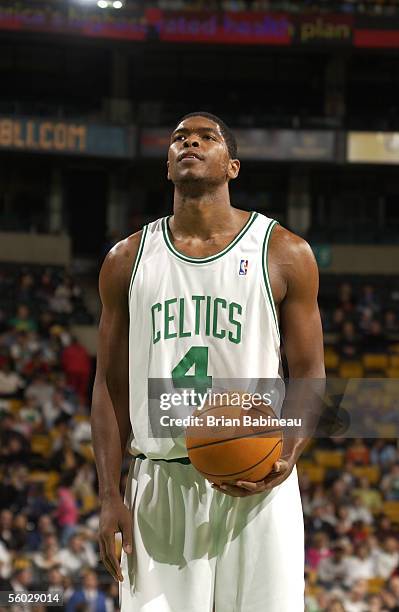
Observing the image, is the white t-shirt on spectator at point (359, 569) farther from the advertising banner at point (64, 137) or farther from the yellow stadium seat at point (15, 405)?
the advertising banner at point (64, 137)

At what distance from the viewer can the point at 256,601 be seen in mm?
2785

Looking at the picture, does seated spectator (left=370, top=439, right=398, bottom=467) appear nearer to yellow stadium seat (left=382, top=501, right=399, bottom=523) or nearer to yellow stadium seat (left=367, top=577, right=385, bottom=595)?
yellow stadium seat (left=382, top=501, right=399, bottom=523)

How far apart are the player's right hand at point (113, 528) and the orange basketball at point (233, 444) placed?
0.33 m

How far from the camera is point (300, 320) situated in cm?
294

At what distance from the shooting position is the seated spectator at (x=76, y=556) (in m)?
8.12

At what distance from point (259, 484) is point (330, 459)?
8756 mm

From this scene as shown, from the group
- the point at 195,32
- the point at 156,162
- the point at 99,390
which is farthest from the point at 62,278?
the point at 99,390

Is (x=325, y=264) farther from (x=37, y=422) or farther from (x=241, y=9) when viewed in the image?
(x=37, y=422)

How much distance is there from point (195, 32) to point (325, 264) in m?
4.15

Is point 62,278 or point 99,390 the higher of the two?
point 62,278

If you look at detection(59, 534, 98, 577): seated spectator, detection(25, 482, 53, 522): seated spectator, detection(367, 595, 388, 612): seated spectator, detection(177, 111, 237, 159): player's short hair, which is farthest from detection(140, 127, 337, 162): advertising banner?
detection(177, 111, 237, 159): player's short hair

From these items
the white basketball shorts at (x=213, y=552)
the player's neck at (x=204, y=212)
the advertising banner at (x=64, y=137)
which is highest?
the advertising banner at (x=64, y=137)

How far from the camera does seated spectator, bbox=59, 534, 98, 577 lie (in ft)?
26.6

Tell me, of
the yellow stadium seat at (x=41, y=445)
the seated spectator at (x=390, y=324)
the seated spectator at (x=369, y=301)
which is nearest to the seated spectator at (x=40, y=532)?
the yellow stadium seat at (x=41, y=445)
